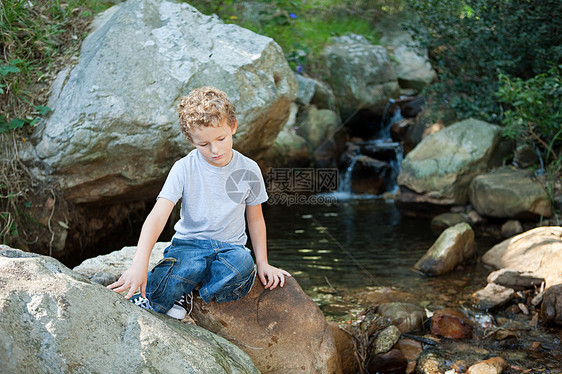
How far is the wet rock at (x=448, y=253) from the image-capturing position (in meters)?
4.86

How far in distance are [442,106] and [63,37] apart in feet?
18.8

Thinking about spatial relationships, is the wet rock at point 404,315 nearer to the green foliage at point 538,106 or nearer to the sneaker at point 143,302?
the sneaker at point 143,302

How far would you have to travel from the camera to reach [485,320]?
12.7 feet

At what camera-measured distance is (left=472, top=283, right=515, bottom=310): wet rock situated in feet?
13.2

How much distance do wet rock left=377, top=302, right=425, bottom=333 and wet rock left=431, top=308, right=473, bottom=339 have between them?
10cm

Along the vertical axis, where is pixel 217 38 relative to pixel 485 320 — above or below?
above

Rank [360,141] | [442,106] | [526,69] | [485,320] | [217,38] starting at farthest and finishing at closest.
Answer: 1. [360,141]
2. [442,106]
3. [526,69]
4. [217,38]
5. [485,320]

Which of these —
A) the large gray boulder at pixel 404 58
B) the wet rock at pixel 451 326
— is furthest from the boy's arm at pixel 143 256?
the large gray boulder at pixel 404 58

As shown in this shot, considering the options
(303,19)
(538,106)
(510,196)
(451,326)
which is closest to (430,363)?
(451,326)

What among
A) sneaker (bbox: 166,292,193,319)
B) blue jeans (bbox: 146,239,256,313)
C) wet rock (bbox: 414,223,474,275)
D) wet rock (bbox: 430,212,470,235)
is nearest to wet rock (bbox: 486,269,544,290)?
wet rock (bbox: 414,223,474,275)

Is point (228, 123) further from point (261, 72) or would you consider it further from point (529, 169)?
point (529, 169)

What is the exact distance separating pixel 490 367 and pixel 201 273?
73.1 inches

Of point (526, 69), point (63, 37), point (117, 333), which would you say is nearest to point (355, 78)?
point (526, 69)

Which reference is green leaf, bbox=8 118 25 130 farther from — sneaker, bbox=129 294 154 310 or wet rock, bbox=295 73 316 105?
wet rock, bbox=295 73 316 105
